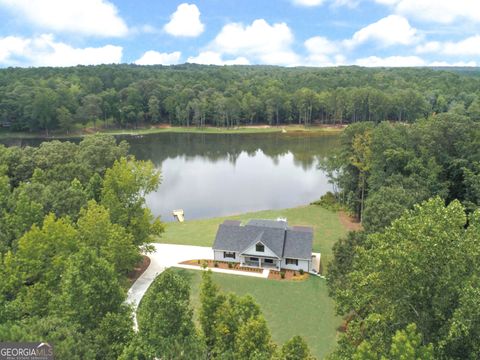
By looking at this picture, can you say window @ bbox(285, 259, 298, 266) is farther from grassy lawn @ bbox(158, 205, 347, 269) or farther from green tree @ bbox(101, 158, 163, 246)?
green tree @ bbox(101, 158, 163, 246)

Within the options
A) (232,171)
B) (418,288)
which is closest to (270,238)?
(418,288)

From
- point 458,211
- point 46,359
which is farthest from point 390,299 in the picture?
point 46,359

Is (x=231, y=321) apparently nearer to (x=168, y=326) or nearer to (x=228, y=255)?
(x=168, y=326)

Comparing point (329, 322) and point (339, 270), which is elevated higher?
point (339, 270)

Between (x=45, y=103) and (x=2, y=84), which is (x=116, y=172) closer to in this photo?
(x=45, y=103)

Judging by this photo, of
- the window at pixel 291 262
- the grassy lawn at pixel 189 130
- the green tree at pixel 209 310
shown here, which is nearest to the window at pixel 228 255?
the window at pixel 291 262

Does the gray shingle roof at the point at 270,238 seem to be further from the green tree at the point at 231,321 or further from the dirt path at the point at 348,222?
the green tree at the point at 231,321
